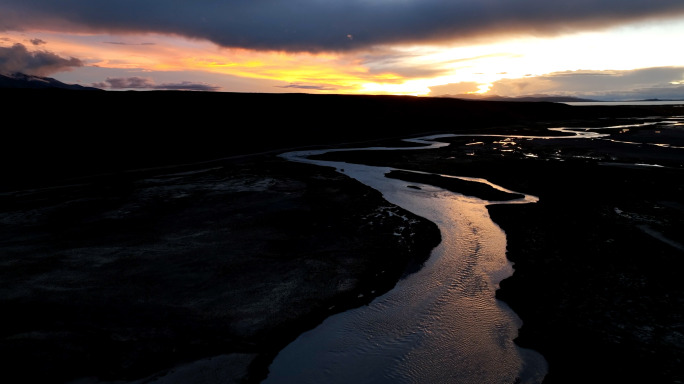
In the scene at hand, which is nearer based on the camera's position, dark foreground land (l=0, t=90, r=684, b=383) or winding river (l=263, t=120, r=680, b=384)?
winding river (l=263, t=120, r=680, b=384)

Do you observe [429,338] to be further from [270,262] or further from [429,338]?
[270,262]

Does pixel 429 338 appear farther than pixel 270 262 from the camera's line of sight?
No

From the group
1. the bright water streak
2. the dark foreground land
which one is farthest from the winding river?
the dark foreground land

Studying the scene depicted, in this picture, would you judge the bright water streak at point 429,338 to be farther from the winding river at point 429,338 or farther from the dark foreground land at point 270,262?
the dark foreground land at point 270,262

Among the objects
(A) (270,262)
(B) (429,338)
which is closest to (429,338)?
(B) (429,338)

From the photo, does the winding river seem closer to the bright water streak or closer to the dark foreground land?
the bright water streak

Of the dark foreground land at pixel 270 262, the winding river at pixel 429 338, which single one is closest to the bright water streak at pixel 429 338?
the winding river at pixel 429 338
